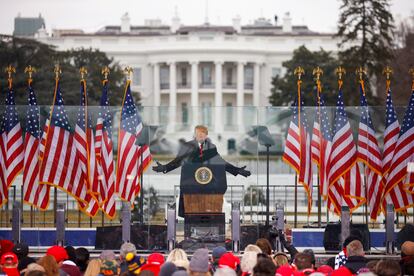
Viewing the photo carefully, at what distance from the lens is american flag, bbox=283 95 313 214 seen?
94.5 feet

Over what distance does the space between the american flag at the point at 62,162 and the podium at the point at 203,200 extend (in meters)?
2.18

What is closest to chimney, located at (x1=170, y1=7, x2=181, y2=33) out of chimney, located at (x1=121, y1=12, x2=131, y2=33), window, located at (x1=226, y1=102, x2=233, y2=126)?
chimney, located at (x1=121, y1=12, x2=131, y2=33)

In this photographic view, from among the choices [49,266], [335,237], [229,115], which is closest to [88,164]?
[229,115]

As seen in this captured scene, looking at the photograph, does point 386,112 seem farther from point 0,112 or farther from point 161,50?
point 161,50

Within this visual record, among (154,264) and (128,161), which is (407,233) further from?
(154,264)

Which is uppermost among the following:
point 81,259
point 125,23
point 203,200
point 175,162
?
point 125,23

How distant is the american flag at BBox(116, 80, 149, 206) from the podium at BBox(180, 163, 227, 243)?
101cm

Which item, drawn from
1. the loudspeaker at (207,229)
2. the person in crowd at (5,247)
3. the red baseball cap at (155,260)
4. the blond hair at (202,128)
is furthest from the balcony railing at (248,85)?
the red baseball cap at (155,260)

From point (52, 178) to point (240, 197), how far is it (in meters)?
3.81

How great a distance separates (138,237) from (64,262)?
327 inches

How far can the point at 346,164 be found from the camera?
28609mm

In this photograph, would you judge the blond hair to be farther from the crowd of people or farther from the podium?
the crowd of people

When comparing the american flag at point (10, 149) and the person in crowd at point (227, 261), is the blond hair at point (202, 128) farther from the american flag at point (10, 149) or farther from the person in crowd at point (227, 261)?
the person in crowd at point (227, 261)

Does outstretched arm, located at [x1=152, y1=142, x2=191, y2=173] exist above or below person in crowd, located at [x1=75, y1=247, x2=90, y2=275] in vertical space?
above
